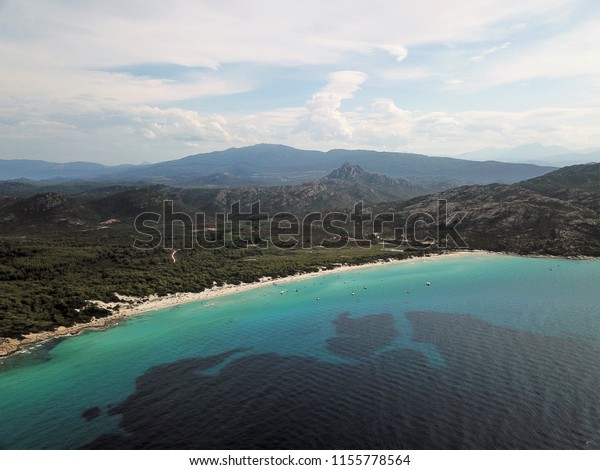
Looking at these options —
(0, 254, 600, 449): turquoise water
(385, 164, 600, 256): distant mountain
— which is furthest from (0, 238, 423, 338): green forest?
(385, 164, 600, 256): distant mountain

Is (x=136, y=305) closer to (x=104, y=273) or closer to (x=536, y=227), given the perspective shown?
(x=104, y=273)

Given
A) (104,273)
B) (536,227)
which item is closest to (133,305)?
(104,273)

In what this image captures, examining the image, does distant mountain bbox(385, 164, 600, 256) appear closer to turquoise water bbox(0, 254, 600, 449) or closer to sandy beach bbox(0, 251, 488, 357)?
turquoise water bbox(0, 254, 600, 449)

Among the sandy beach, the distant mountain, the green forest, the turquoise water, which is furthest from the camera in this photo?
the distant mountain

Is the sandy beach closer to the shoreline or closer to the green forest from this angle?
the shoreline

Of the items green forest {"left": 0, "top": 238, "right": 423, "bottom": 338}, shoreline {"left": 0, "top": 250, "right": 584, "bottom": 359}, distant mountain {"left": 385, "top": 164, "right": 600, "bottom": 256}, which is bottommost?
shoreline {"left": 0, "top": 250, "right": 584, "bottom": 359}

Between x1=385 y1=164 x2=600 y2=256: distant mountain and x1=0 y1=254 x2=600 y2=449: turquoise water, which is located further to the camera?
x1=385 y1=164 x2=600 y2=256: distant mountain

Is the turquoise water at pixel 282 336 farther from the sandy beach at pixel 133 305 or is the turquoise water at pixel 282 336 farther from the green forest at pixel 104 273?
the green forest at pixel 104 273

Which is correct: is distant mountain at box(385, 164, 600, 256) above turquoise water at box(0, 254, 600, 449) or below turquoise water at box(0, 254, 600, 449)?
above

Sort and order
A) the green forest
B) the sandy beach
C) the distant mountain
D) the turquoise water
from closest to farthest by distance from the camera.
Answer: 1. the turquoise water
2. the sandy beach
3. the green forest
4. the distant mountain
